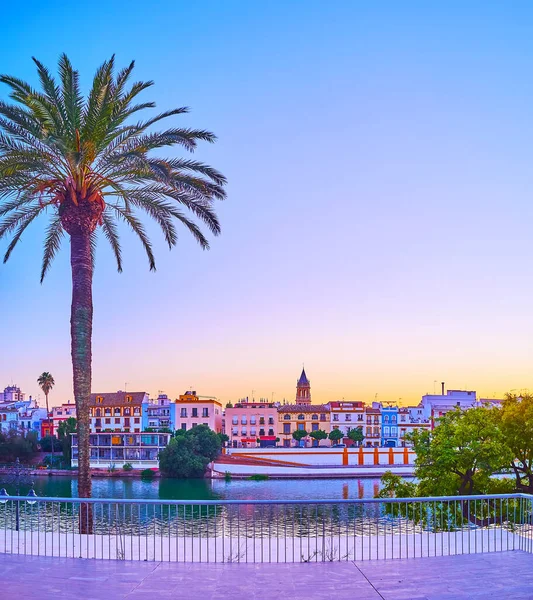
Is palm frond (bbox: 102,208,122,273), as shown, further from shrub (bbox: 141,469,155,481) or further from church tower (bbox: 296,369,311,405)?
church tower (bbox: 296,369,311,405)

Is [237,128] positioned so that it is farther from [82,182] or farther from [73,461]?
[73,461]

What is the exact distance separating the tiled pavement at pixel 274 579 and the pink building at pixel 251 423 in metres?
92.2

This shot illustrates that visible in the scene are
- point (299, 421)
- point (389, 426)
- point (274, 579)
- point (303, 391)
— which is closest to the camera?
point (274, 579)

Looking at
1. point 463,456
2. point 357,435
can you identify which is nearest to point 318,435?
point 357,435

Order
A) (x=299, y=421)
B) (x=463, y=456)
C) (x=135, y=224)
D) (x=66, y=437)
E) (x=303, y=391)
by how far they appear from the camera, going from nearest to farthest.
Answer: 1. (x=135, y=224)
2. (x=463, y=456)
3. (x=66, y=437)
4. (x=299, y=421)
5. (x=303, y=391)

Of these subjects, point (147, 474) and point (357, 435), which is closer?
point (147, 474)

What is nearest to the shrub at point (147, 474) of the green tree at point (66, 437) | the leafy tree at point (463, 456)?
the green tree at point (66, 437)

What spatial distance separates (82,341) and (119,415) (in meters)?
80.7

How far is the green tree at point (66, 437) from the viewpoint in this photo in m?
83.6

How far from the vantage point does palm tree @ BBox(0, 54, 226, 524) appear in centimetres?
1572

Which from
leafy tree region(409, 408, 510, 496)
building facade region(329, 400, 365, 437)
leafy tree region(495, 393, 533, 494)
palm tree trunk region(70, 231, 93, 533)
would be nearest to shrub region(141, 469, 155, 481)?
building facade region(329, 400, 365, 437)

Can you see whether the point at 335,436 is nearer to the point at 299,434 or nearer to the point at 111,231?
the point at 299,434

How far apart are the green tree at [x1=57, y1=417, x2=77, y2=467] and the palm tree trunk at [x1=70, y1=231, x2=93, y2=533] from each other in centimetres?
7070

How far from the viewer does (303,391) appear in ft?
495
